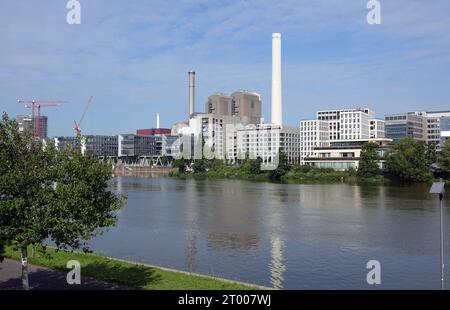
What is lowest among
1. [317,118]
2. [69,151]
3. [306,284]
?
[306,284]

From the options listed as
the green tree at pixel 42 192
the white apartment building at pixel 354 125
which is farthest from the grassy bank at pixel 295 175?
the green tree at pixel 42 192

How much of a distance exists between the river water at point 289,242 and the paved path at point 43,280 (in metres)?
3.89

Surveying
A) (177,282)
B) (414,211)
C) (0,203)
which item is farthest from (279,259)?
(414,211)

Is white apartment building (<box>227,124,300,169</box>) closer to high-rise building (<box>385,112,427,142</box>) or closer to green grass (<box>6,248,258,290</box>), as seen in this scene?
high-rise building (<box>385,112,427,142</box>)

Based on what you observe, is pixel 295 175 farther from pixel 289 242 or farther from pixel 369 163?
pixel 289 242

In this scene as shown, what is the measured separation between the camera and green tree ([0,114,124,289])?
14172 millimetres

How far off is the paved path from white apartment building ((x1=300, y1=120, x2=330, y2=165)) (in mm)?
145783

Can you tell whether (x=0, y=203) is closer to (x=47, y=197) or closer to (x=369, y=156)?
(x=47, y=197)

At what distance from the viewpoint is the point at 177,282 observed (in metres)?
18.6

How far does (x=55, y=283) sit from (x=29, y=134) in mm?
5689

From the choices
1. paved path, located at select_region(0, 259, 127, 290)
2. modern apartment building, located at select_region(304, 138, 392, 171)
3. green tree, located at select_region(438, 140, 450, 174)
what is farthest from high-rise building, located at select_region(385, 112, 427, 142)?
paved path, located at select_region(0, 259, 127, 290)

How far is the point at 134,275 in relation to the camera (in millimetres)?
19625

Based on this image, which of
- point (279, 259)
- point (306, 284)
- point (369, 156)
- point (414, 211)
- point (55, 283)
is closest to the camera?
point (55, 283)

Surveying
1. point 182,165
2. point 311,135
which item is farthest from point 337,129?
point 182,165
